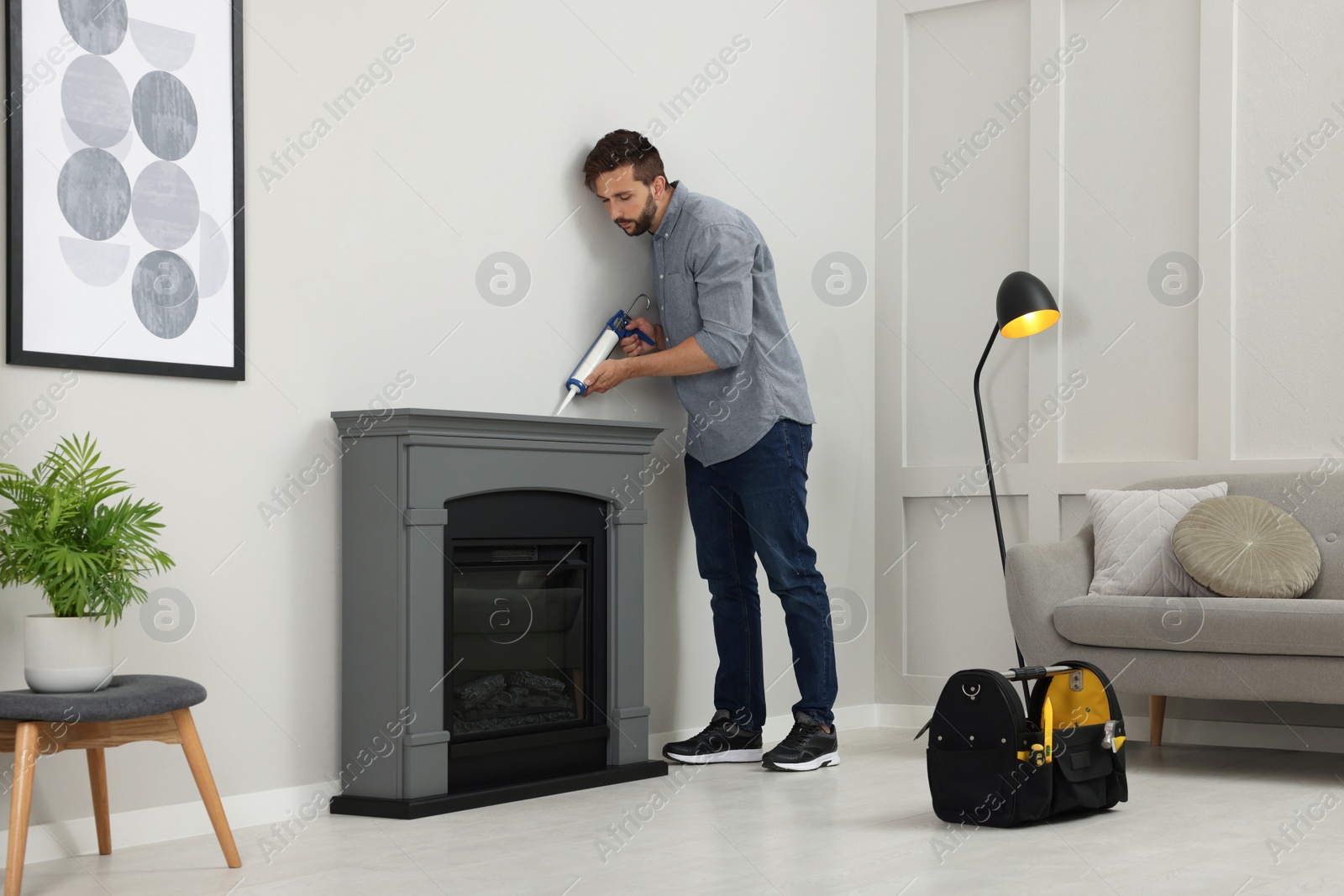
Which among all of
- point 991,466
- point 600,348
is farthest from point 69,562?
point 991,466

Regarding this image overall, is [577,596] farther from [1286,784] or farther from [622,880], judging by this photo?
[1286,784]

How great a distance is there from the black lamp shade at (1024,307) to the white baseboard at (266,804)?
4.27 ft

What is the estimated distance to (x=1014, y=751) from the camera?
112 inches

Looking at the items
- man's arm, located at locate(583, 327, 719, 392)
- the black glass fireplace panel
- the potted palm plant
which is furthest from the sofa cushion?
the potted palm plant

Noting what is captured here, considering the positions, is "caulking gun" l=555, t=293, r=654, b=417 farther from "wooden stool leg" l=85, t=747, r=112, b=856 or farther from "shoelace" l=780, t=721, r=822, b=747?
"wooden stool leg" l=85, t=747, r=112, b=856

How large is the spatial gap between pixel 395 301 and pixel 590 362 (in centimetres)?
64

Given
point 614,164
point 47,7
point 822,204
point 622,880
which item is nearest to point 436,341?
point 614,164

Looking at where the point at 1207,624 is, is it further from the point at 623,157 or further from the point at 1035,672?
the point at 623,157

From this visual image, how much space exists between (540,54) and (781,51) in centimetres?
116

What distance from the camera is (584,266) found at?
3.87m

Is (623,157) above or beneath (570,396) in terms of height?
above

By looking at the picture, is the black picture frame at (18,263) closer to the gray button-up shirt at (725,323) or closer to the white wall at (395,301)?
the white wall at (395,301)

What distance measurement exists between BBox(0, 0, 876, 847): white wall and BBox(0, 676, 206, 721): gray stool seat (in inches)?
12.5

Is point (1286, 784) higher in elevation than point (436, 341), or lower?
lower
